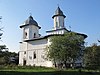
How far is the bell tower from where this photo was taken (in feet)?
192

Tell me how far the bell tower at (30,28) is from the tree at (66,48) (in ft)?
49.7

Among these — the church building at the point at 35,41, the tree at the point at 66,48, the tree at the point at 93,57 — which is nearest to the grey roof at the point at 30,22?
the church building at the point at 35,41

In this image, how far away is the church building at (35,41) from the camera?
53969 mm

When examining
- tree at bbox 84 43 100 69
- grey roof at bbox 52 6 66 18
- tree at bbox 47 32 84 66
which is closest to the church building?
grey roof at bbox 52 6 66 18

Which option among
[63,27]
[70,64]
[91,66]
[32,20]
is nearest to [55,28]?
[63,27]

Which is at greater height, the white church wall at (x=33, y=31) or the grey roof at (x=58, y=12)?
the grey roof at (x=58, y=12)

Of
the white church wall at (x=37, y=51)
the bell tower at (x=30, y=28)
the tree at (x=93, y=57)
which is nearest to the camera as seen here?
the tree at (x=93, y=57)

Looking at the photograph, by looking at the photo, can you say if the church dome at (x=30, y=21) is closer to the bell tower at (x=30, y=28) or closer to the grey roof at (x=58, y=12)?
the bell tower at (x=30, y=28)

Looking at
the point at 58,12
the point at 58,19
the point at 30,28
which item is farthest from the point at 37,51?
the point at 58,12

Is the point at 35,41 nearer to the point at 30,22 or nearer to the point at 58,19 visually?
the point at 30,22

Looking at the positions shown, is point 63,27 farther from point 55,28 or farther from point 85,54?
point 85,54

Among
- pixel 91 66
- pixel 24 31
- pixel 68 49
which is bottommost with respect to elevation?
pixel 91 66

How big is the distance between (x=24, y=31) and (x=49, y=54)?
17.5 meters

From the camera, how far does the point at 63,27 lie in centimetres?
5469
